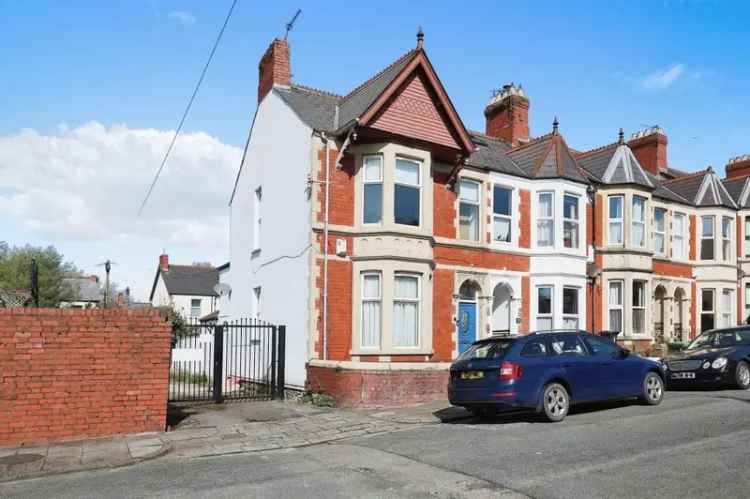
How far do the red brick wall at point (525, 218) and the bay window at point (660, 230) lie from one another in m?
7.24

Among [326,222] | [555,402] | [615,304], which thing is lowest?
[555,402]

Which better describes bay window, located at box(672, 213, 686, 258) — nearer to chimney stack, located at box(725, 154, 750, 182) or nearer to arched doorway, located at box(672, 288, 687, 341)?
arched doorway, located at box(672, 288, 687, 341)

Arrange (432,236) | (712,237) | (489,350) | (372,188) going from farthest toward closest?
(712,237) → (432,236) → (372,188) → (489,350)

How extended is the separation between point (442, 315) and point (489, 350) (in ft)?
22.3

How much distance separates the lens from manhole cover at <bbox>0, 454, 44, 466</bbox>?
9005mm

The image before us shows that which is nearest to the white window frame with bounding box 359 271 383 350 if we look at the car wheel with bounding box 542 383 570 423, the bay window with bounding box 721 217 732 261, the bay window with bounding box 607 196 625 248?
the car wheel with bounding box 542 383 570 423

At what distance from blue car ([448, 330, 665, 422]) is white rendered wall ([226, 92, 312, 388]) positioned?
5.97m

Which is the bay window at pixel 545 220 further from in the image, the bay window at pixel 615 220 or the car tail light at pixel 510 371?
the car tail light at pixel 510 371

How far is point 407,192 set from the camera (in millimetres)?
17781

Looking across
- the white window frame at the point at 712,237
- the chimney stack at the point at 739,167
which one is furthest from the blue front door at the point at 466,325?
the chimney stack at the point at 739,167

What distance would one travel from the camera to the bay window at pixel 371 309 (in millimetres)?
17062

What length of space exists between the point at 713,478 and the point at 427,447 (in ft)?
13.0

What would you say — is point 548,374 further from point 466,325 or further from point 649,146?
point 649,146

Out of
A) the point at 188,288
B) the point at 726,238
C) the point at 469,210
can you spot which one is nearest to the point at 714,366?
the point at 469,210
